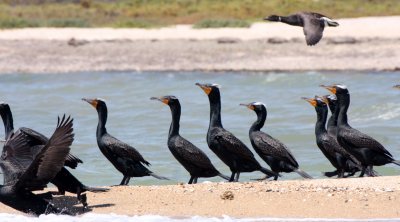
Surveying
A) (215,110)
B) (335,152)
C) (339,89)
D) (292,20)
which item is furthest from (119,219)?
(292,20)

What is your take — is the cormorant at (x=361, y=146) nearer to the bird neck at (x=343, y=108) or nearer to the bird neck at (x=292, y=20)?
the bird neck at (x=343, y=108)

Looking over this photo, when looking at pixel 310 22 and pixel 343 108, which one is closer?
pixel 343 108

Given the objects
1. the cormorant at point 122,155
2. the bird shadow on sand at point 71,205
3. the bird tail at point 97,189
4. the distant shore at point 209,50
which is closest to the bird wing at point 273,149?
the cormorant at point 122,155

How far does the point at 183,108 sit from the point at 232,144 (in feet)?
44.7

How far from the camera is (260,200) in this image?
40.6 ft

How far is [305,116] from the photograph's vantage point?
25.7m

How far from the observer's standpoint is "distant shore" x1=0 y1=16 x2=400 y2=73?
3288cm

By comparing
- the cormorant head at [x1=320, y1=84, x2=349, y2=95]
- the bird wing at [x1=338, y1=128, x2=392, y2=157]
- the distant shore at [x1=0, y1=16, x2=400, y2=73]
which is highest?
the cormorant head at [x1=320, y1=84, x2=349, y2=95]

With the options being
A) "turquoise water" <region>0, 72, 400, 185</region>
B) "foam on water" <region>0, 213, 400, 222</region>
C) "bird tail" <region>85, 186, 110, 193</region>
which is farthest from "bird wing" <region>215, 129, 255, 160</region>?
"turquoise water" <region>0, 72, 400, 185</region>

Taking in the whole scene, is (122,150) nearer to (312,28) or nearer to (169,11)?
(312,28)

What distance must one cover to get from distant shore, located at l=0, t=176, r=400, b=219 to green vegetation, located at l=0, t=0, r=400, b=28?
26694 mm

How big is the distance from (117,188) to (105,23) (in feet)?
99.5

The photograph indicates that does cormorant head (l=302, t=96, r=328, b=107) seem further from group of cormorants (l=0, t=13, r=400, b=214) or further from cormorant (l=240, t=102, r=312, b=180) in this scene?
cormorant (l=240, t=102, r=312, b=180)

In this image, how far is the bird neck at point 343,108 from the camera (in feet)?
46.3
